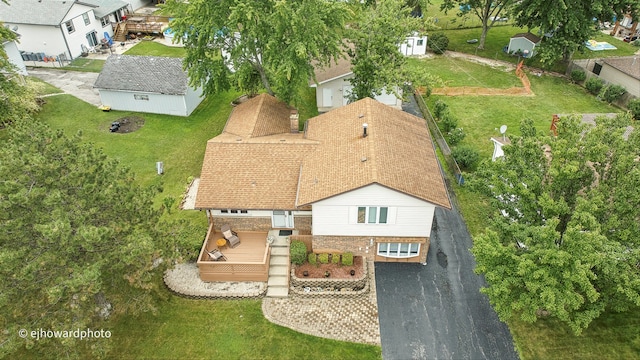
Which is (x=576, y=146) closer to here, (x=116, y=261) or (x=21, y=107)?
(x=116, y=261)

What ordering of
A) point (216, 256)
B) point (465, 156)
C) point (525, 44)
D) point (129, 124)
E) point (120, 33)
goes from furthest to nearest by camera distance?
point (120, 33) < point (525, 44) < point (129, 124) < point (465, 156) < point (216, 256)

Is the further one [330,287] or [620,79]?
[620,79]

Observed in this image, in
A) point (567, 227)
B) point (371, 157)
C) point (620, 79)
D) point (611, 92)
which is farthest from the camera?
point (620, 79)

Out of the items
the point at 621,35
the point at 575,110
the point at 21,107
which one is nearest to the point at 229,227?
the point at 21,107

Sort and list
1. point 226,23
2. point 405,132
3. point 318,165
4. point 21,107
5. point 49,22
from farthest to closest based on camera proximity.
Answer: point 49,22, point 21,107, point 226,23, point 405,132, point 318,165

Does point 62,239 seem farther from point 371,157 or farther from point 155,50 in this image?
point 155,50

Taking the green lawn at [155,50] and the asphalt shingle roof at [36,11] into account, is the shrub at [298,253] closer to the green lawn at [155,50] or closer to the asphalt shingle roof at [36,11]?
the green lawn at [155,50]

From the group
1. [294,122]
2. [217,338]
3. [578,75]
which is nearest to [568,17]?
[578,75]

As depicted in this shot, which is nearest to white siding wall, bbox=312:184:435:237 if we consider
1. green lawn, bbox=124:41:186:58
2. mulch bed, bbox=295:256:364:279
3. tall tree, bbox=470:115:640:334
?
mulch bed, bbox=295:256:364:279

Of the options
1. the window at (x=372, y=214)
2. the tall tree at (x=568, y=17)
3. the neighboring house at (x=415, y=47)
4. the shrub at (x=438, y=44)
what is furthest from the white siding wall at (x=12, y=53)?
the tall tree at (x=568, y=17)
